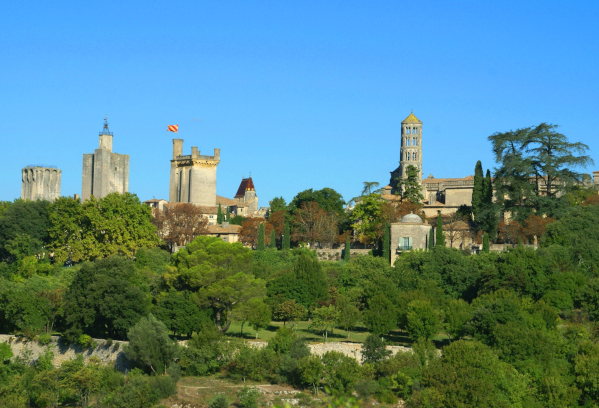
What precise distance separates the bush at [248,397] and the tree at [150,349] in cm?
430

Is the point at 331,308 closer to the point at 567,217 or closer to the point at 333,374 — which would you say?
the point at 333,374

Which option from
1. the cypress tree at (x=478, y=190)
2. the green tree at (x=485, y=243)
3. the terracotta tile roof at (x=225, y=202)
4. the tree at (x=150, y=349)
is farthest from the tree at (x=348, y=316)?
the terracotta tile roof at (x=225, y=202)

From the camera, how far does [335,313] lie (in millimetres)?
47594

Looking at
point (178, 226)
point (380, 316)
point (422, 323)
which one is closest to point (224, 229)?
point (178, 226)

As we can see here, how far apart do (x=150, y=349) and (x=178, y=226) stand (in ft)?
111

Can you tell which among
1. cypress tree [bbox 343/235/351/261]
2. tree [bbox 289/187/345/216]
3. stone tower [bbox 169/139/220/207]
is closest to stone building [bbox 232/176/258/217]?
stone tower [bbox 169/139/220/207]

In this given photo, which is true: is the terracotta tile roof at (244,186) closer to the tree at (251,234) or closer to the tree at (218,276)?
the tree at (251,234)

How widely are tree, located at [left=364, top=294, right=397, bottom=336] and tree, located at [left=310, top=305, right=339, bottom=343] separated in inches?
69.4

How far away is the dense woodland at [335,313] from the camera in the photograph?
39406mm

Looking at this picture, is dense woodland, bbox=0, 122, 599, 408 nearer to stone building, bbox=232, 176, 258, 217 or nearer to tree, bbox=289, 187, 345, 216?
tree, bbox=289, 187, 345, 216

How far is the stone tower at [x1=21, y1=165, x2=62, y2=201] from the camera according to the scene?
92625 millimetres

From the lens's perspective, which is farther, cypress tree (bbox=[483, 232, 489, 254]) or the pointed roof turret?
the pointed roof turret

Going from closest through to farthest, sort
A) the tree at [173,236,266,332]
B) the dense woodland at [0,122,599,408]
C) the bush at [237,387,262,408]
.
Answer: the bush at [237,387,262,408] < the dense woodland at [0,122,599,408] < the tree at [173,236,266,332]

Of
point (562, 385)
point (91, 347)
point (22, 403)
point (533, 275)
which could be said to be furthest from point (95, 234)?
point (562, 385)
